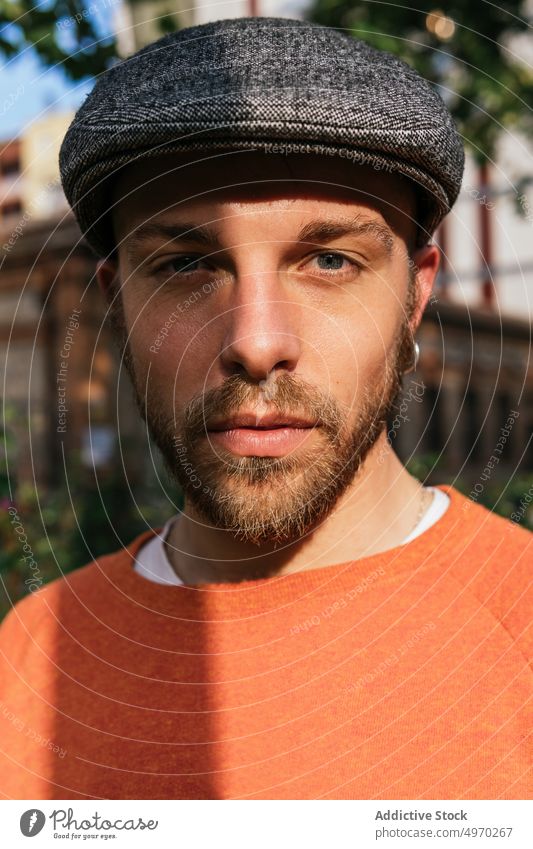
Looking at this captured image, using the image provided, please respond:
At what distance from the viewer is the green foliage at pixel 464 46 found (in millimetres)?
3076

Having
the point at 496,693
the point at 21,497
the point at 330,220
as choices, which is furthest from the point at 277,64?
the point at 21,497

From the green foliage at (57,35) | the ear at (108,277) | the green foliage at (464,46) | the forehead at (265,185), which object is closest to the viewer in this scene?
the forehead at (265,185)

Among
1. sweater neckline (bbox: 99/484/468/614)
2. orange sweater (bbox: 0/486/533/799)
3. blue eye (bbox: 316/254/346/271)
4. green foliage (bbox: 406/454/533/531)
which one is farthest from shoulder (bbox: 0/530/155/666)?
green foliage (bbox: 406/454/533/531)

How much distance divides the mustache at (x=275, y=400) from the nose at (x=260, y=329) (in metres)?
0.02

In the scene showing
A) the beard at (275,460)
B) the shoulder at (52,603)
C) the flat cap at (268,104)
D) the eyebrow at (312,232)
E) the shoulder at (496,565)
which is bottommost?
the shoulder at (496,565)

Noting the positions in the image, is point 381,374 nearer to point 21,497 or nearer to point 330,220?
point 330,220

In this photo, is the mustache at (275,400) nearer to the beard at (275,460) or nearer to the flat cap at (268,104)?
the beard at (275,460)

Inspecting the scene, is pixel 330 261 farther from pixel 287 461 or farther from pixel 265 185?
pixel 287 461

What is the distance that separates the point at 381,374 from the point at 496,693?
62 centimetres

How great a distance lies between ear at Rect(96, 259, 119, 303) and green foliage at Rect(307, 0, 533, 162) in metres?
1.61

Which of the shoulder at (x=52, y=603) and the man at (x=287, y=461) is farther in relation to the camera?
the shoulder at (x=52, y=603)

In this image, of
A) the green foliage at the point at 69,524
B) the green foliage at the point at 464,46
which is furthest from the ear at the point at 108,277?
the green foliage at the point at 464,46

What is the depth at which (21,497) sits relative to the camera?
3.66 meters

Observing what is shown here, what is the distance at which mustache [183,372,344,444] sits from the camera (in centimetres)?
138
